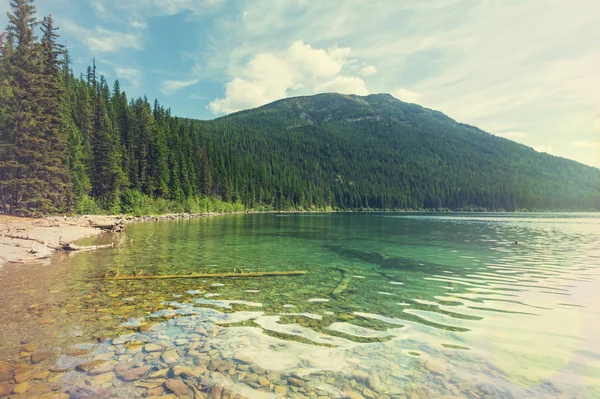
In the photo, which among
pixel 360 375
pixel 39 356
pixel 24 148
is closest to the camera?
pixel 360 375

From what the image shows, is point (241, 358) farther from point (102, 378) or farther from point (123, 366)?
point (102, 378)

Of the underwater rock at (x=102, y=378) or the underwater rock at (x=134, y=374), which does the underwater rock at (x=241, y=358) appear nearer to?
the underwater rock at (x=134, y=374)

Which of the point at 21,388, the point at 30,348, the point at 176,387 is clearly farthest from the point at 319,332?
the point at 30,348

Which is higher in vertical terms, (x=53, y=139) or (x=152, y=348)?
(x=53, y=139)

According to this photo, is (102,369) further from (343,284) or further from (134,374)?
(343,284)

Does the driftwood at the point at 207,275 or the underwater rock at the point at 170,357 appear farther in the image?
the driftwood at the point at 207,275

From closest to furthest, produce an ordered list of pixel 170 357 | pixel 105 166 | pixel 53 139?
pixel 170 357 < pixel 53 139 < pixel 105 166

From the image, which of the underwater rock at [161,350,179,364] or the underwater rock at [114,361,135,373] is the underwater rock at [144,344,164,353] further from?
the underwater rock at [114,361,135,373]

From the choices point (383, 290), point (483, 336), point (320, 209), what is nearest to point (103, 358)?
point (483, 336)

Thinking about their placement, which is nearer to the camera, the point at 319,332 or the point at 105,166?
the point at 319,332

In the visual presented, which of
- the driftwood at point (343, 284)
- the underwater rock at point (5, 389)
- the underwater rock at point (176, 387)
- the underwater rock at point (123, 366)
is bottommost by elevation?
the driftwood at point (343, 284)

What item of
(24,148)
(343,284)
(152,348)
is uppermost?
(24,148)

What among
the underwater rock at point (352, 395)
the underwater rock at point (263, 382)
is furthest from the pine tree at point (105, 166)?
the underwater rock at point (352, 395)

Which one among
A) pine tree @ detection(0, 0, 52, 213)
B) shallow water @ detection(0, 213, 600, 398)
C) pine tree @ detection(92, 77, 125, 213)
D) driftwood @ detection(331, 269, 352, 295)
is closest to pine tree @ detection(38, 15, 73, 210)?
pine tree @ detection(0, 0, 52, 213)
